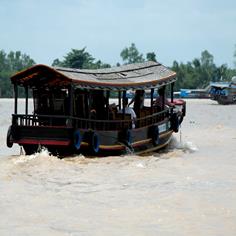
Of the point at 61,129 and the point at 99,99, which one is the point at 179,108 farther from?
the point at 61,129

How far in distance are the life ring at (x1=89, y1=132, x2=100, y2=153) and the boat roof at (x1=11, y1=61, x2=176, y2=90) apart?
101cm

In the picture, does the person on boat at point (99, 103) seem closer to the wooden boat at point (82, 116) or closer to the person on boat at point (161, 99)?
the wooden boat at point (82, 116)

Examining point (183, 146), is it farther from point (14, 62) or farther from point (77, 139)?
point (14, 62)

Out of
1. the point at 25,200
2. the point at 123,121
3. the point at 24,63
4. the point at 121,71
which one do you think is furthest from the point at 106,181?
the point at 24,63

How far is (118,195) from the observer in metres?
8.79

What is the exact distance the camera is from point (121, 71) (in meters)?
15.0

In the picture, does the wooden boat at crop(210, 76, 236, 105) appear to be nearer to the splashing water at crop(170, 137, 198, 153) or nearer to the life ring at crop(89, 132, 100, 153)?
the splashing water at crop(170, 137, 198, 153)

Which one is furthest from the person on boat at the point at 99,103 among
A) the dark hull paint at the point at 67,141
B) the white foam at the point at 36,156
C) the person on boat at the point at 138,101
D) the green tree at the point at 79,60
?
the green tree at the point at 79,60

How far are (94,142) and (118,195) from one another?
12.3ft

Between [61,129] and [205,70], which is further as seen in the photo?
[205,70]

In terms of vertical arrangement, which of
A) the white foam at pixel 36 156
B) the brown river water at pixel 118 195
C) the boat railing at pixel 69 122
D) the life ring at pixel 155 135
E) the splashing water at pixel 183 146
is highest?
the boat railing at pixel 69 122

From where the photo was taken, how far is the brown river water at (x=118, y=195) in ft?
22.6

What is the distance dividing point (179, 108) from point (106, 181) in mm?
7550

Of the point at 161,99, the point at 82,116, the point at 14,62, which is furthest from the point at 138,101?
the point at 14,62
